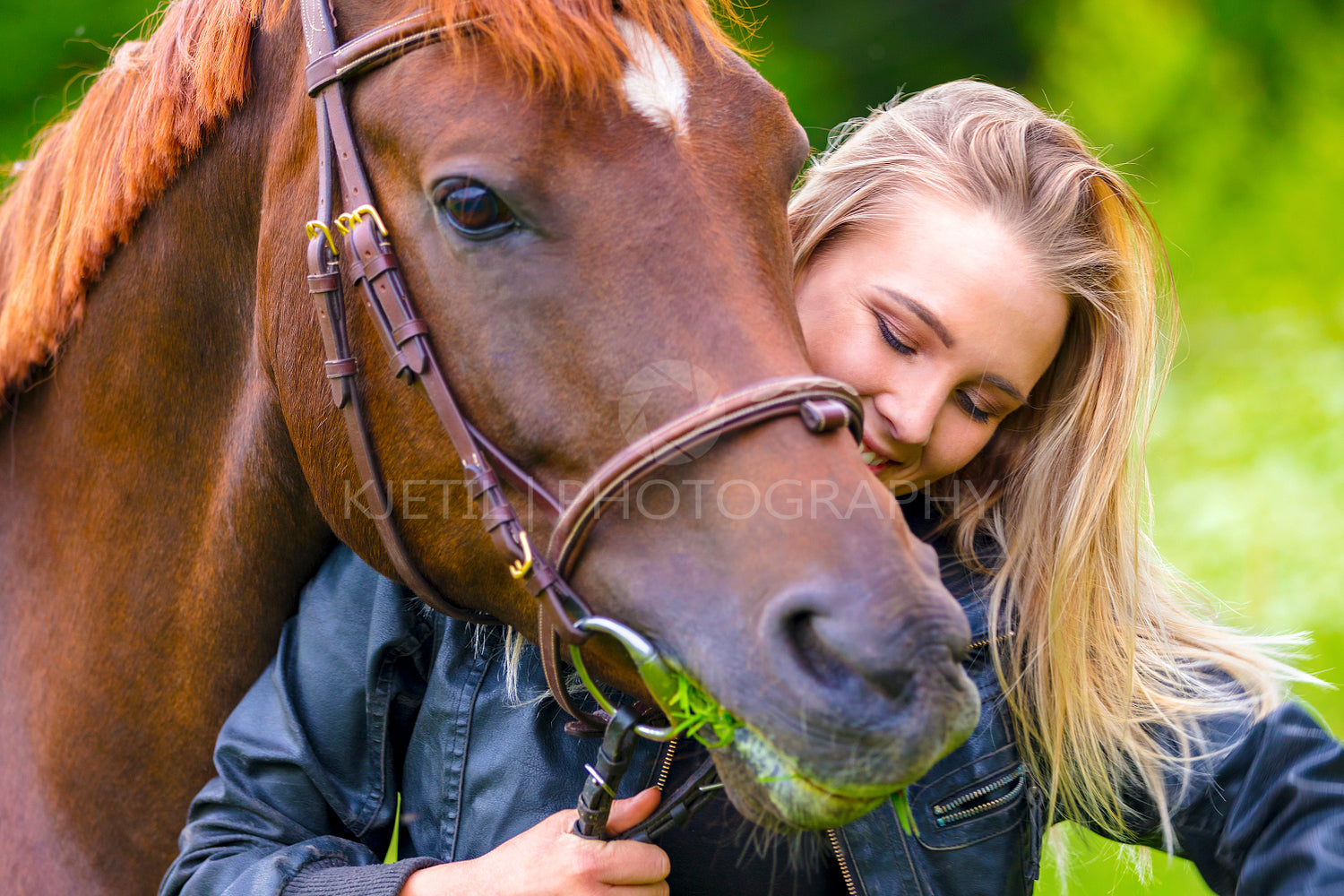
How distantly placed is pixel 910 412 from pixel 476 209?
2.28ft

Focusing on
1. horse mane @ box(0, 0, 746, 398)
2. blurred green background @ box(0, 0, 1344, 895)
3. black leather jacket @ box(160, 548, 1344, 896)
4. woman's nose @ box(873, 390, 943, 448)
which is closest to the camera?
horse mane @ box(0, 0, 746, 398)

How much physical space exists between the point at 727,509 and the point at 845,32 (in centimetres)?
512

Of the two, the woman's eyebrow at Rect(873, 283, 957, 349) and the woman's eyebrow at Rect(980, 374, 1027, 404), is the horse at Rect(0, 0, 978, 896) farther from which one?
the woman's eyebrow at Rect(980, 374, 1027, 404)

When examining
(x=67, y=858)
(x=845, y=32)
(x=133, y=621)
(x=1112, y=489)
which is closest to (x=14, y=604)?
(x=133, y=621)

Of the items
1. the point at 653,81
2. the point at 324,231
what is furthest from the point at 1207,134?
the point at 324,231

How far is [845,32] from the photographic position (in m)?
5.54

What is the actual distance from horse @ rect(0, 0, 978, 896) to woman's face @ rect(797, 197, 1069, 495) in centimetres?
30

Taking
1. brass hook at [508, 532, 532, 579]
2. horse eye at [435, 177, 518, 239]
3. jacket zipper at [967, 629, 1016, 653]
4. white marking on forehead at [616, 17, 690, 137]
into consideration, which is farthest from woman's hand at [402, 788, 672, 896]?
white marking on forehead at [616, 17, 690, 137]

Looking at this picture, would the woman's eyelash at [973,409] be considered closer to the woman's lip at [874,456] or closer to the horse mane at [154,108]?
the woman's lip at [874,456]

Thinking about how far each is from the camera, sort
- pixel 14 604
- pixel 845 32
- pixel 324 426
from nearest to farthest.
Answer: pixel 324 426 < pixel 14 604 < pixel 845 32

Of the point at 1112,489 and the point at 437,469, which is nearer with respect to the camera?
the point at 437,469

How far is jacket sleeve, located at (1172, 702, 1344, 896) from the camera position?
1312 mm

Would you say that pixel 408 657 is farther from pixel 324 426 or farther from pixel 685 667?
pixel 685 667

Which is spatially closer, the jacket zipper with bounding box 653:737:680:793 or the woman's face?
the jacket zipper with bounding box 653:737:680:793
